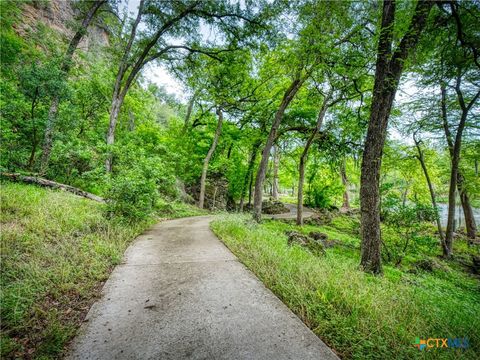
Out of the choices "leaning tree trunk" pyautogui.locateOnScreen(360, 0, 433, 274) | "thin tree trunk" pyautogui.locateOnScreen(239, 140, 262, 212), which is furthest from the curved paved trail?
"thin tree trunk" pyautogui.locateOnScreen(239, 140, 262, 212)

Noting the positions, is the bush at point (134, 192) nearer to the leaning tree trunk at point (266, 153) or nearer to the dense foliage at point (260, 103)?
the dense foliage at point (260, 103)

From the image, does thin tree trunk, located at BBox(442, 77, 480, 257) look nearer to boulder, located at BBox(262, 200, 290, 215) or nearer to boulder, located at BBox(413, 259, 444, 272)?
boulder, located at BBox(413, 259, 444, 272)

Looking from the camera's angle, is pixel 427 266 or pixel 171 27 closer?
pixel 427 266

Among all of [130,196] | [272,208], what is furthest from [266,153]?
[272,208]

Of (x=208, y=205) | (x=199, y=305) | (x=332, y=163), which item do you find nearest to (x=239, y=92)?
(x=332, y=163)

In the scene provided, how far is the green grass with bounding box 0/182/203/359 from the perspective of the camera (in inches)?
73.8

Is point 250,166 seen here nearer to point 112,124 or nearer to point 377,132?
point 112,124

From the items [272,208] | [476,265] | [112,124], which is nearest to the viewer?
[476,265]

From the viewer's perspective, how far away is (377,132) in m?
4.45

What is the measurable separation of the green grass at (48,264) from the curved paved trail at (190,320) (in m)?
0.24

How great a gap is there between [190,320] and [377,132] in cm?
505

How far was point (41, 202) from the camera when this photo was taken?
4.80 meters

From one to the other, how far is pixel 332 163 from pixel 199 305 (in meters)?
10.7

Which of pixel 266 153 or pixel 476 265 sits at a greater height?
pixel 266 153
